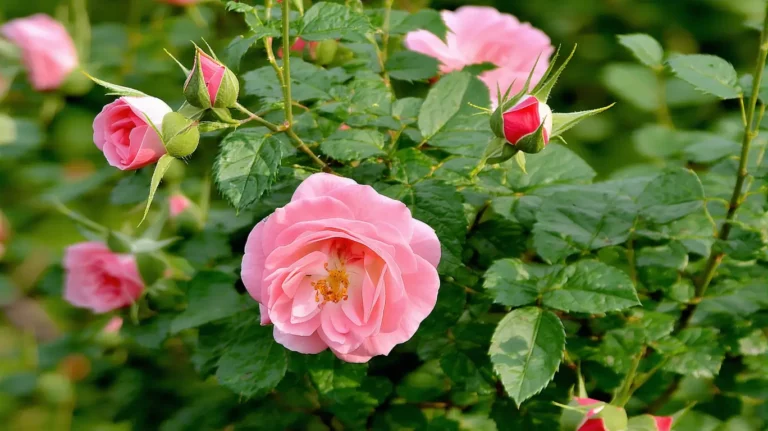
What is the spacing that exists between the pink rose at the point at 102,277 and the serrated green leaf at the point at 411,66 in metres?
0.52

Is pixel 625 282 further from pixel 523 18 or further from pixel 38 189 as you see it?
pixel 523 18

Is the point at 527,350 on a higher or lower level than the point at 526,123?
lower

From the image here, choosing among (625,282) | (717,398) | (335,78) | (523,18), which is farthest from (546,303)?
(523,18)

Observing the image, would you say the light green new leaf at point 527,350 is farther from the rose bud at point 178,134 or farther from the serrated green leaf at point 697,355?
the rose bud at point 178,134

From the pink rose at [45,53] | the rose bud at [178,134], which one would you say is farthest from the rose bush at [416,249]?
the pink rose at [45,53]

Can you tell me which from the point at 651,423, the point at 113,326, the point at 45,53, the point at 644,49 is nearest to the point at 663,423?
the point at 651,423

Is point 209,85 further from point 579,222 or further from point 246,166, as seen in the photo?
point 579,222

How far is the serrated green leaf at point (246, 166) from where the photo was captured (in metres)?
0.79

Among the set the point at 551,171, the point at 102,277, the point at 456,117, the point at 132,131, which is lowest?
the point at 102,277

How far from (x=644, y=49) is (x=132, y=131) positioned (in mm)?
674

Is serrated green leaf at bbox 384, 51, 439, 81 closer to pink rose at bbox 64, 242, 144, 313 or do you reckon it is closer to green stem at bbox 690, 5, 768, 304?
green stem at bbox 690, 5, 768, 304

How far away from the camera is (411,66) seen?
110 cm

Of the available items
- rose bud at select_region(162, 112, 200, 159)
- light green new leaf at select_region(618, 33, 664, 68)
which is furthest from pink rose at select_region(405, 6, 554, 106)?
rose bud at select_region(162, 112, 200, 159)

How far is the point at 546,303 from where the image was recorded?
2.85 ft
